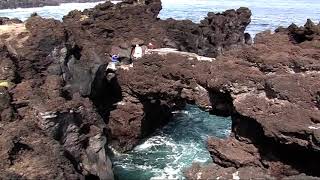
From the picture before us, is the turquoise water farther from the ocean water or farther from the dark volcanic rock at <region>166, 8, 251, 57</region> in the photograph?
the ocean water

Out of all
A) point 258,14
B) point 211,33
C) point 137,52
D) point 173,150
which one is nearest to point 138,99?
point 137,52

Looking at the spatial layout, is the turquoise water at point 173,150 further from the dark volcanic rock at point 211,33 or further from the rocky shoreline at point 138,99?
the dark volcanic rock at point 211,33

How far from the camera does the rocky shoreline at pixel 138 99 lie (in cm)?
1969

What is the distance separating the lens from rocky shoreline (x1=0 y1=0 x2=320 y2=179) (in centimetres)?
1969

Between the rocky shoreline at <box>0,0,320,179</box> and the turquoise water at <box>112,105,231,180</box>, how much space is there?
1.23m

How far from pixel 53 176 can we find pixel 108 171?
6.84m

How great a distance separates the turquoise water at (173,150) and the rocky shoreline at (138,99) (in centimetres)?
123

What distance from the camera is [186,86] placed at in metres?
28.7

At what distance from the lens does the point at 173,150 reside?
3222 centimetres

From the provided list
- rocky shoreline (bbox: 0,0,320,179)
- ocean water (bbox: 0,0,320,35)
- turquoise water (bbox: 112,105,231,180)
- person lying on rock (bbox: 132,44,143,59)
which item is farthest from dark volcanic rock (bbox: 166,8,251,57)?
ocean water (bbox: 0,0,320,35)

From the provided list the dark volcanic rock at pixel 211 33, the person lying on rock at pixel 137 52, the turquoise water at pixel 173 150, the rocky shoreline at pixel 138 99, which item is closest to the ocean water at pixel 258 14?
the dark volcanic rock at pixel 211 33

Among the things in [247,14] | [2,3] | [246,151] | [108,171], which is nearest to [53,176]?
[108,171]

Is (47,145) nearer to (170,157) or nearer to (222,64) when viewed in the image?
(222,64)

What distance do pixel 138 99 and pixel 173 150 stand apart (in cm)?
404
